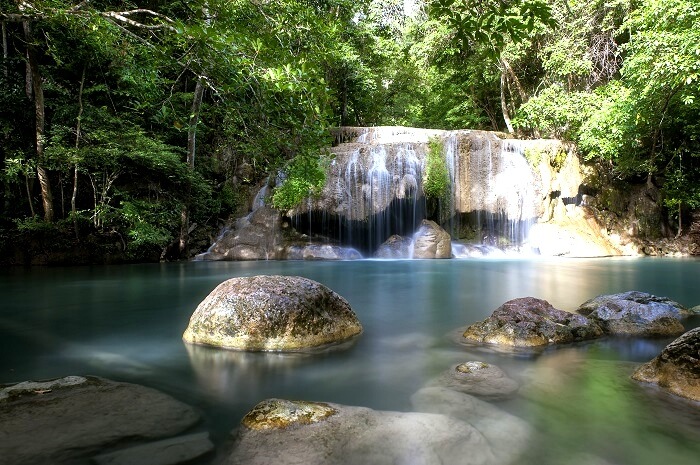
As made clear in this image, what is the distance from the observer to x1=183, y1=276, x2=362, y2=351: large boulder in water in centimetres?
402

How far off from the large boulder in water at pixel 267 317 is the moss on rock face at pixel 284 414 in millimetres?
1455

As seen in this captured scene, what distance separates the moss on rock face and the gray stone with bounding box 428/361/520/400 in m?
1.01

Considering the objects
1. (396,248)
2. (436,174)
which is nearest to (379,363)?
(396,248)

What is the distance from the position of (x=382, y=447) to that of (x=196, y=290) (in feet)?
22.1

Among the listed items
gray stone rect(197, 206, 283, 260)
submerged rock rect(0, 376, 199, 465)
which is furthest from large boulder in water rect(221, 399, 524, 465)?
gray stone rect(197, 206, 283, 260)

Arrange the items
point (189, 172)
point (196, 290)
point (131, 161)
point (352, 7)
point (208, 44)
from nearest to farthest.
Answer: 1. point (208, 44)
2. point (196, 290)
3. point (131, 161)
4. point (189, 172)
5. point (352, 7)

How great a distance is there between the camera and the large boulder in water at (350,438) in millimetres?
2074

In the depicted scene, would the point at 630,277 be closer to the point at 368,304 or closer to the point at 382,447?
the point at 368,304

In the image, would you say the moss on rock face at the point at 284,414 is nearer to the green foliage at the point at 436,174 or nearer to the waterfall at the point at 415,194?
the waterfall at the point at 415,194

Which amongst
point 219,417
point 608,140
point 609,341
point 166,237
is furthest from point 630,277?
point 166,237

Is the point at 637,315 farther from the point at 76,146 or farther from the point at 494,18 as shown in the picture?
the point at 76,146

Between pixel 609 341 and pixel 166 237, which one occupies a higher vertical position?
pixel 166 237

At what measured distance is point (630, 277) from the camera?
391 inches

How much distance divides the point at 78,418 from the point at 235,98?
2.68m
